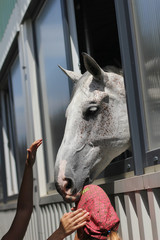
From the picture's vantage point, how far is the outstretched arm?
271cm

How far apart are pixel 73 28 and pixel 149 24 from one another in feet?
5.16

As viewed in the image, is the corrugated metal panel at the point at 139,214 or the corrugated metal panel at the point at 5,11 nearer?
the corrugated metal panel at the point at 139,214

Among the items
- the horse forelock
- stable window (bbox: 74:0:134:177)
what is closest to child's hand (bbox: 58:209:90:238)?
the horse forelock

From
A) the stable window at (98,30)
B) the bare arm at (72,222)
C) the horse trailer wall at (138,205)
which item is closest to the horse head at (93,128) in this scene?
the horse trailer wall at (138,205)

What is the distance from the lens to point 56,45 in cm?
517

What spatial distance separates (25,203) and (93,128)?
75 cm

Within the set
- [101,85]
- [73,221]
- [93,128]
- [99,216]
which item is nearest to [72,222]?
[73,221]

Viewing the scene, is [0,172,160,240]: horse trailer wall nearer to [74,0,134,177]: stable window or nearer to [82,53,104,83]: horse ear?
[82,53,104,83]: horse ear

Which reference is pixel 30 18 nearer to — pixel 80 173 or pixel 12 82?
pixel 12 82

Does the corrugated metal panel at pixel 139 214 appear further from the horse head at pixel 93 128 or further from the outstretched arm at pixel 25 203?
the outstretched arm at pixel 25 203

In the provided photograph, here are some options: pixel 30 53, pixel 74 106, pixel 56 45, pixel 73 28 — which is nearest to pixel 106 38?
pixel 30 53

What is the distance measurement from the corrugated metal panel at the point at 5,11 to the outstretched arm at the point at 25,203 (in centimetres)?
435

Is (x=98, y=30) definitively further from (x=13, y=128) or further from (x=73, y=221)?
(x=73, y=221)

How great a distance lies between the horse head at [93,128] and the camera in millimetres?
3277
